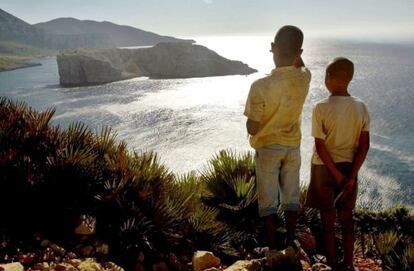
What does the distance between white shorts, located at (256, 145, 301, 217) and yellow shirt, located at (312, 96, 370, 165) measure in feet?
1.18

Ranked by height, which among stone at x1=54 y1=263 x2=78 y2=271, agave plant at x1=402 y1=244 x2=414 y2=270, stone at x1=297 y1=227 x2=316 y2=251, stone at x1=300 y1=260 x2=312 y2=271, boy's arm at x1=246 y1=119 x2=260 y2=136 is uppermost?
boy's arm at x1=246 y1=119 x2=260 y2=136

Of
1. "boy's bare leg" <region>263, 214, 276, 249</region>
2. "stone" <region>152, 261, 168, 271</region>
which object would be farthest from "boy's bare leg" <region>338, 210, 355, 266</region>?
"stone" <region>152, 261, 168, 271</region>

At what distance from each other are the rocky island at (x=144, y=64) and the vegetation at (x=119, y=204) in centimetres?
11594

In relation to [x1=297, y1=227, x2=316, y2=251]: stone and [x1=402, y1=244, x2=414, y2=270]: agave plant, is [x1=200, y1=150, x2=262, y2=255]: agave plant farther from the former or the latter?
[x1=402, y1=244, x2=414, y2=270]: agave plant

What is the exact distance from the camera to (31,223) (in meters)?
4.02

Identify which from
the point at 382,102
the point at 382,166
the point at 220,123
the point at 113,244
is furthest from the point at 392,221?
the point at 382,102

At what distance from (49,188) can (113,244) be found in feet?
3.11

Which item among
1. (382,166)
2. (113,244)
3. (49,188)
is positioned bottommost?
(382,166)

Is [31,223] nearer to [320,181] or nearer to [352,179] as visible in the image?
[320,181]

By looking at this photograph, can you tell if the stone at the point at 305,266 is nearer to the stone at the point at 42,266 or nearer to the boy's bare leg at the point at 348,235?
the boy's bare leg at the point at 348,235

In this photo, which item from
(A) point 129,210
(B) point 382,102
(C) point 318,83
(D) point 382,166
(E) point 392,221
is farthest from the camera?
(C) point 318,83

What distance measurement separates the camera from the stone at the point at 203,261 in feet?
13.1

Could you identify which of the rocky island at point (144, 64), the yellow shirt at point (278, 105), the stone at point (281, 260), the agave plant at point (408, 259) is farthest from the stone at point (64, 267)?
A: the rocky island at point (144, 64)

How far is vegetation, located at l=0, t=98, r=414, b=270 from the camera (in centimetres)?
408
